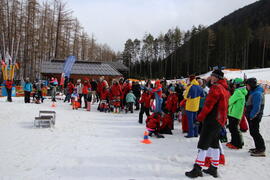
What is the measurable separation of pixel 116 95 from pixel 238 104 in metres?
6.35

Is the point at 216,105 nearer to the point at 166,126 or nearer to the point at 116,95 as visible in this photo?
the point at 166,126

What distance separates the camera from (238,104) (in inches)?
203

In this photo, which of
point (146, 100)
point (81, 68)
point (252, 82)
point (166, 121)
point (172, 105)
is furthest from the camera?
point (81, 68)

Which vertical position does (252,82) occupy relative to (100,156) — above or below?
above

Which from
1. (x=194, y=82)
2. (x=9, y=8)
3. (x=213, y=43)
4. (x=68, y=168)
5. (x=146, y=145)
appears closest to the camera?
(x=68, y=168)

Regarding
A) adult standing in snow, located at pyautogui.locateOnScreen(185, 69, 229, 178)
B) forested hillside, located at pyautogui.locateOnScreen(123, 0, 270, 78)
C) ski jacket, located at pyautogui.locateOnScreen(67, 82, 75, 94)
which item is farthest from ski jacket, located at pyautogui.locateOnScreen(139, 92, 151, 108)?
forested hillside, located at pyautogui.locateOnScreen(123, 0, 270, 78)

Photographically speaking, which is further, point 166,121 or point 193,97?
point 166,121

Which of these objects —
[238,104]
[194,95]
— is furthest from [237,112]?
[194,95]

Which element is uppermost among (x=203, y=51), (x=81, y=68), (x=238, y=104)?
(x=203, y=51)

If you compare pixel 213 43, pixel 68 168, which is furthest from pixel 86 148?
pixel 213 43

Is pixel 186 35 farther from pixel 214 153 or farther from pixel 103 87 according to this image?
pixel 214 153

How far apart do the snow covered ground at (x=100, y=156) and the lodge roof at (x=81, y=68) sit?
58.6 ft

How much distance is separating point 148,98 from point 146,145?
2877mm

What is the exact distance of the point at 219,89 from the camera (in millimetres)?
3426
